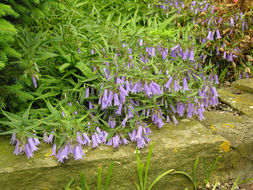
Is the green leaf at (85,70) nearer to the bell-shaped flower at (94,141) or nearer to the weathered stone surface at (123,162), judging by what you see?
the bell-shaped flower at (94,141)

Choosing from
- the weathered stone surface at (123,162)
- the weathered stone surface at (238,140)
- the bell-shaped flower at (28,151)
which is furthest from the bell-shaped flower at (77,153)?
the weathered stone surface at (238,140)

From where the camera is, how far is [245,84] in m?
4.12

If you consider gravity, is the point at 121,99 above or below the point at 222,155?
above

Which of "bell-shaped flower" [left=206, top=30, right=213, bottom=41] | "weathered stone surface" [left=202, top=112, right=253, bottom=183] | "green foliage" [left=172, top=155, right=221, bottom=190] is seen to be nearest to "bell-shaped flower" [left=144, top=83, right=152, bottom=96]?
"green foliage" [left=172, top=155, right=221, bottom=190]

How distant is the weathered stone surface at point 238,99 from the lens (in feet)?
11.8

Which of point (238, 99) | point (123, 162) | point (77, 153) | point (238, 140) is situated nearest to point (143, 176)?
point (123, 162)

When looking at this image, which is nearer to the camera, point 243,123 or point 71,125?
point 71,125

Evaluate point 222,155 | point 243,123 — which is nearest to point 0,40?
point 222,155

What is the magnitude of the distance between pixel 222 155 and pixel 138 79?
45.1 inches

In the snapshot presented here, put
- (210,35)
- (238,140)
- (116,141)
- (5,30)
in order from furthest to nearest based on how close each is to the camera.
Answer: (210,35)
(238,140)
(116,141)
(5,30)

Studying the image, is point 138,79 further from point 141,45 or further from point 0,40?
point 0,40

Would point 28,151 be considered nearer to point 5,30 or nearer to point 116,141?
point 116,141

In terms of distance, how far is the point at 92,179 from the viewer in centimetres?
261

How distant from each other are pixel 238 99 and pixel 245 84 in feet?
1.29
